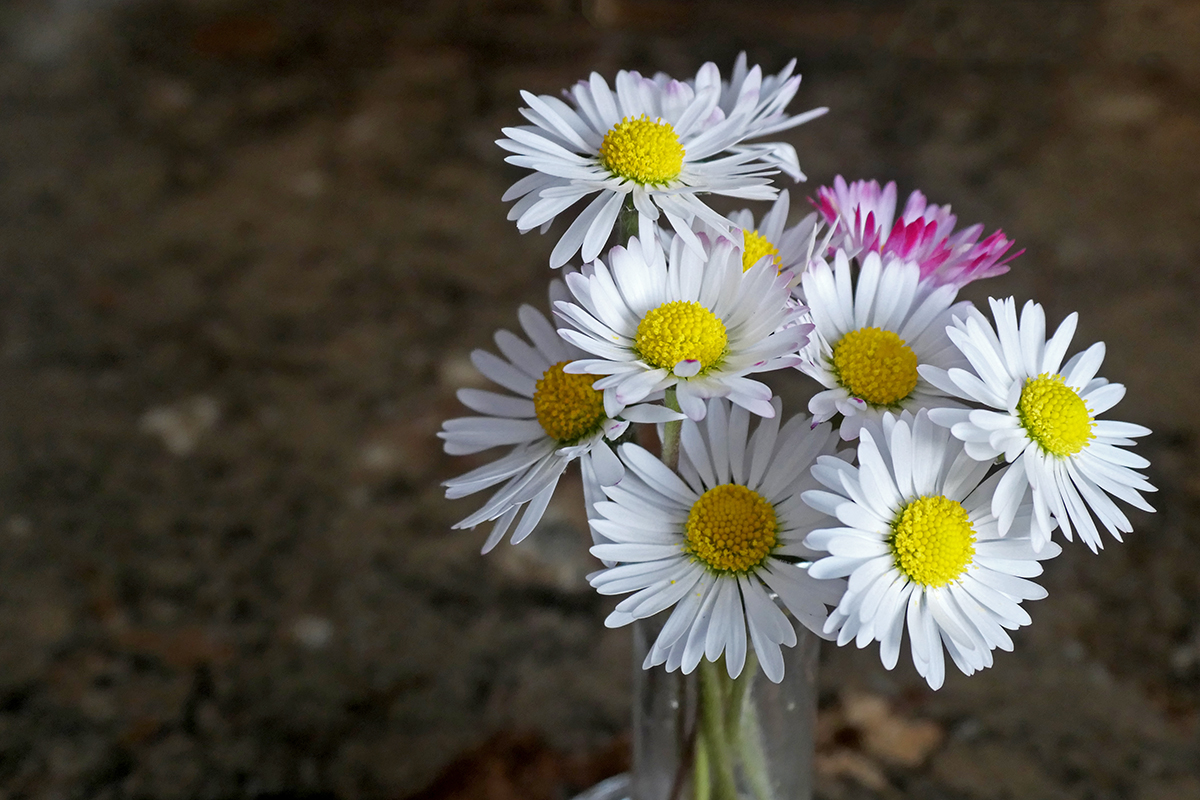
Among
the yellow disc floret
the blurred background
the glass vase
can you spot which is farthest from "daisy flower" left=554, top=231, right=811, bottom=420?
the blurred background

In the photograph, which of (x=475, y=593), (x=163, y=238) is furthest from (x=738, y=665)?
(x=163, y=238)

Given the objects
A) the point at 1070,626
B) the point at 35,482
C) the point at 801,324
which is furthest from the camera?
the point at 35,482

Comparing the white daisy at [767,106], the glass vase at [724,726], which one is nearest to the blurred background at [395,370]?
the glass vase at [724,726]

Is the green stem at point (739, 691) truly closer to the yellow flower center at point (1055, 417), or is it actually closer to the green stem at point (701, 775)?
the green stem at point (701, 775)

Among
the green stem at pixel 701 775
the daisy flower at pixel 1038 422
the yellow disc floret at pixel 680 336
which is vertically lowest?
the green stem at pixel 701 775

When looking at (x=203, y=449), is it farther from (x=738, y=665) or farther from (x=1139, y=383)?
(x=1139, y=383)

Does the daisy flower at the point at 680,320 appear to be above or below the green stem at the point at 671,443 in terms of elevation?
above

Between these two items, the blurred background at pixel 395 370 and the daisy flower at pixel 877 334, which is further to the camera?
the blurred background at pixel 395 370
